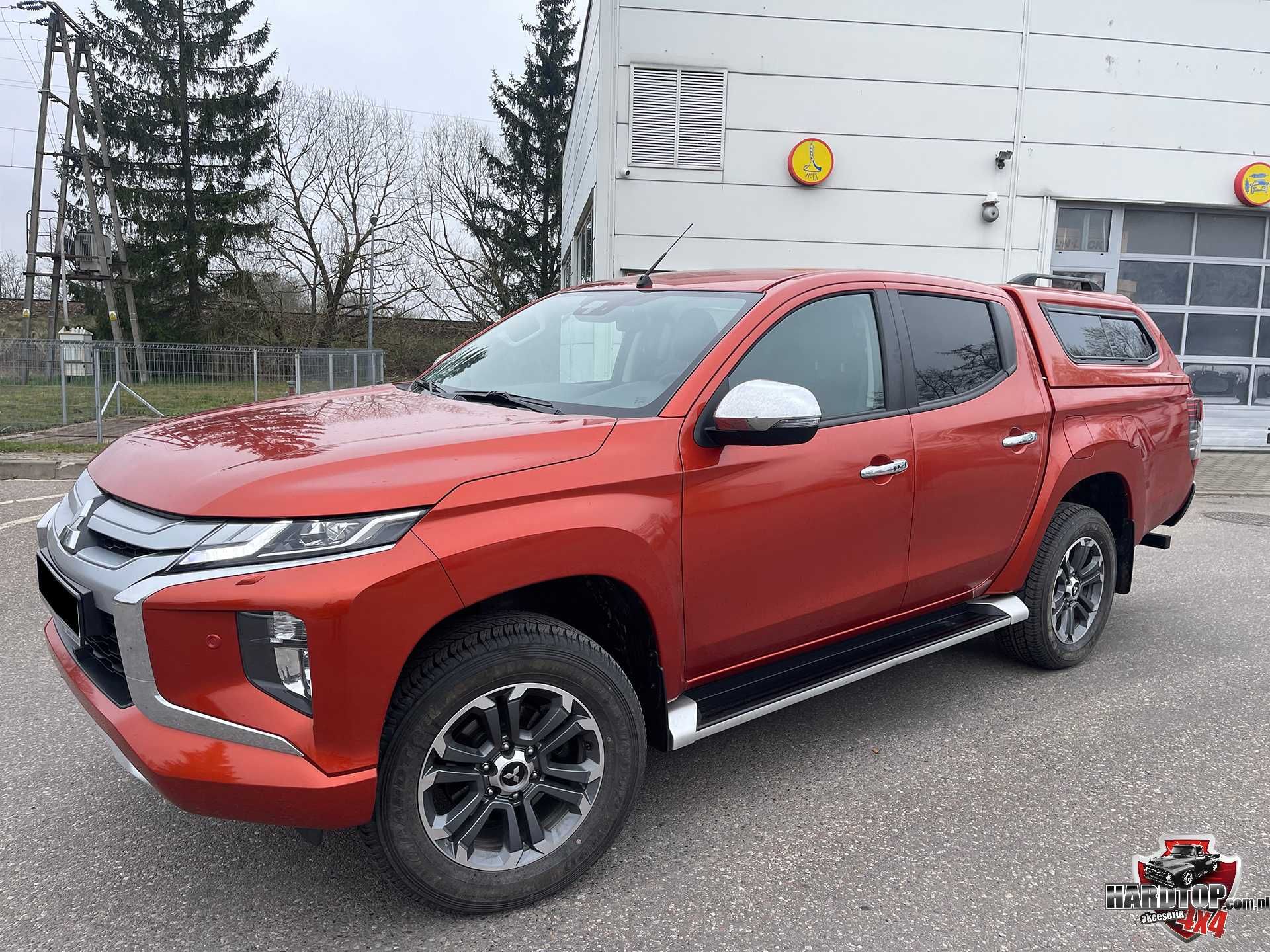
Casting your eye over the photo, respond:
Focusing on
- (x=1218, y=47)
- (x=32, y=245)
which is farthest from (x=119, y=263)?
(x=1218, y=47)

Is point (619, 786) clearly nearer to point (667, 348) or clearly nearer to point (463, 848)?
point (463, 848)

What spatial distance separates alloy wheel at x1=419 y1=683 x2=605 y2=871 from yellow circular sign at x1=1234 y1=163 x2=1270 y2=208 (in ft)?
45.6

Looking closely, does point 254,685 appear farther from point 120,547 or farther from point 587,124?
point 587,124

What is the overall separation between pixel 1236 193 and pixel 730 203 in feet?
23.8

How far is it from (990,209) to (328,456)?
11.6 m

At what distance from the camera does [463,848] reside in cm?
237

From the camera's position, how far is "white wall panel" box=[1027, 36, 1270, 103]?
1188cm

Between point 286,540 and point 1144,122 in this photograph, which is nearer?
point 286,540

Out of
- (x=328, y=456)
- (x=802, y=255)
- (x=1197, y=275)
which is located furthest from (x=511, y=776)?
(x=1197, y=275)

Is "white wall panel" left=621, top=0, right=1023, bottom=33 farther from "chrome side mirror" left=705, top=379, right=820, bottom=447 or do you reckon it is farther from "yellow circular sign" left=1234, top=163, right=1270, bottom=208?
"chrome side mirror" left=705, top=379, right=820, bottom=447

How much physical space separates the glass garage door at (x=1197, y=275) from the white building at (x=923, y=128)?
0.20 feet

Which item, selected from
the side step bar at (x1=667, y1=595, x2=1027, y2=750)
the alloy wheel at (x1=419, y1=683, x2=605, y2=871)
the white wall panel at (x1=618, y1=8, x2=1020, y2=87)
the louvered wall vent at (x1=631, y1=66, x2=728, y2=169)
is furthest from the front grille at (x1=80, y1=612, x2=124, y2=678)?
the white wall panel at (x1=618, y1=8, x2=1020, y2=87)

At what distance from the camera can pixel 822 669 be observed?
3.16m

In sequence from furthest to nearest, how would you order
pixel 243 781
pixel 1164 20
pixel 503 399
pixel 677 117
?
pixel 1164 20, pixel 677 117, pixel 503 399, pixel 243 781
